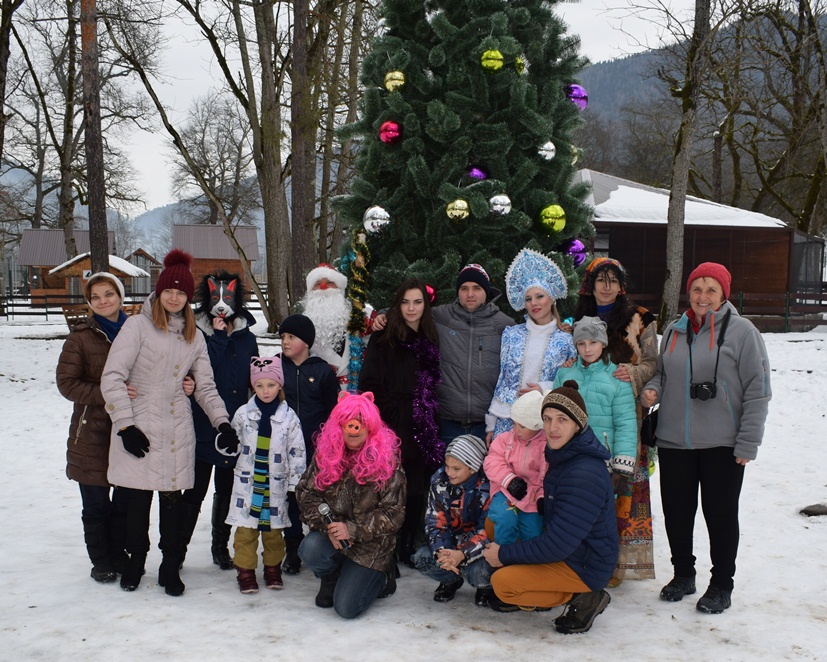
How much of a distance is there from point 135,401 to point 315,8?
13022 mm

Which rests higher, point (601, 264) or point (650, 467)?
point (601, 264)

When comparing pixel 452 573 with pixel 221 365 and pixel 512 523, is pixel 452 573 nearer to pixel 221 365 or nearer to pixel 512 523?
pixel 512 523

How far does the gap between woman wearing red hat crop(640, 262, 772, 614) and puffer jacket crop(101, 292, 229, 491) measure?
2712 mm

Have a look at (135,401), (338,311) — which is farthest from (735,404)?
(135,401)

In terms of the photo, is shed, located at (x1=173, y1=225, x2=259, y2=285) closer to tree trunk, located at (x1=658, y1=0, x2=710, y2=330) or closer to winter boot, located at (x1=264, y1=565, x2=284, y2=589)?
tree trunk, located at (x1=658, y1=0, x2=710, y2=330)

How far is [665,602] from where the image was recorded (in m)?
3.99

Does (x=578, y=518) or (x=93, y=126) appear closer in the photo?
(x=578, y=518)

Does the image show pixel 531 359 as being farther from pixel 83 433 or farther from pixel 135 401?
pixel 83 433

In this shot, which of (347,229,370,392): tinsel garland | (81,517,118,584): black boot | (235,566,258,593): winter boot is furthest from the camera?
(347,229,370,392): tinsel garland

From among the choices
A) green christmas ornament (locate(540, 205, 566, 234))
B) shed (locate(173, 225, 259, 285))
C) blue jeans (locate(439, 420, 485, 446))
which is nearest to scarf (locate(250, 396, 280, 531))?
blue jeans (locate(439, 420, 485, 446))

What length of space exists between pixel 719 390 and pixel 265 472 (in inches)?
106

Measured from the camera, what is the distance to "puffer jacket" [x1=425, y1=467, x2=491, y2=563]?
4.00 m

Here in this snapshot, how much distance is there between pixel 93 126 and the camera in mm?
10875

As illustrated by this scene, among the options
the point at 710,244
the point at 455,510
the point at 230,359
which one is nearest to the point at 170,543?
the point at 230,359
